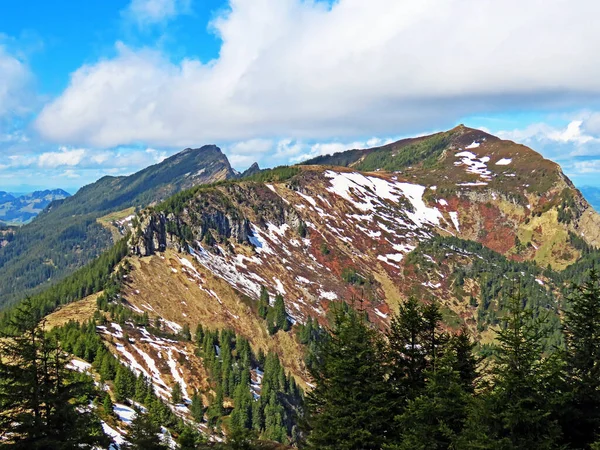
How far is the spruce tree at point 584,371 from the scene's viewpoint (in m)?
23.9

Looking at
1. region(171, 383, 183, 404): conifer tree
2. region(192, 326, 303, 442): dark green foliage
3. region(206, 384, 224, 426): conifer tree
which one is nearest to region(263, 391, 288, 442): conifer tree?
region(192, 326, 303, 442): dark green foliage

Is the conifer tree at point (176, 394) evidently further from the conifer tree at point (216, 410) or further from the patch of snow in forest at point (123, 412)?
the patch of snow in forest at point (123, 412)

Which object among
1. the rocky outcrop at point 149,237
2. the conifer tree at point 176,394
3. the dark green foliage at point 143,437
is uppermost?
the rocky outcrop at point 149,237

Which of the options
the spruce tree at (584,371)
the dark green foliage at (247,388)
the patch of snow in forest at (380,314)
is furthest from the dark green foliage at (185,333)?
the spruce tree at (584,371)

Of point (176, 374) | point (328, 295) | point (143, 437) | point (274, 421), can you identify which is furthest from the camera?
point (328, 295)

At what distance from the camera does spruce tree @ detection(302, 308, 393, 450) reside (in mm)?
27156

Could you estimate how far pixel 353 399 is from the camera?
2748 cm

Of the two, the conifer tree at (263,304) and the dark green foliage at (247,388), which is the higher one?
the conifer tree at (263,304)

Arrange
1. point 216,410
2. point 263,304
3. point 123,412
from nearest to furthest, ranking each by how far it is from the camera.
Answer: point 123,412, point 216,410, point 263,304

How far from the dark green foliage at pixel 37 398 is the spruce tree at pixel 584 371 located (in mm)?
23493

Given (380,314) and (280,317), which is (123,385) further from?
(380,314)

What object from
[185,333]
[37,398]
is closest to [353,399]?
[37,398]

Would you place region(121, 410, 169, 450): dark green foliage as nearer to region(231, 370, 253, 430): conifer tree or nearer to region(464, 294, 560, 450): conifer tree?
region(464, 294, 560, 450): conifer tree

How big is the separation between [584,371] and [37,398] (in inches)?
1085
